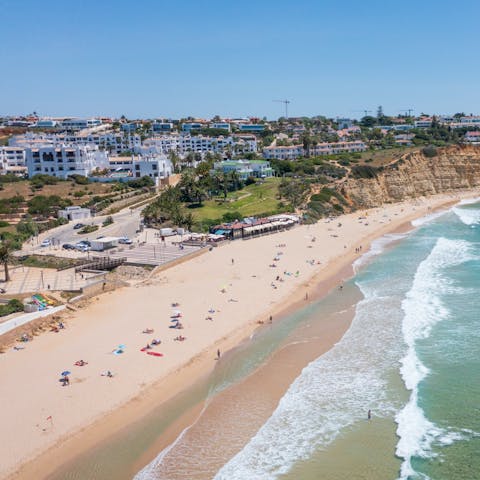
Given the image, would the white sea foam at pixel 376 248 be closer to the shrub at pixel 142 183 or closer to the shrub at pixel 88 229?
the shrub at pixel 88 229

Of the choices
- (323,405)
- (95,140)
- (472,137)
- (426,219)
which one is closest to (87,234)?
(323,405)

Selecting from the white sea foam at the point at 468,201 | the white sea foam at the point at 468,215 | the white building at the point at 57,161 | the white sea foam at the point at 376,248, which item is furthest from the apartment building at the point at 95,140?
the white sea foam at the point at 376,248

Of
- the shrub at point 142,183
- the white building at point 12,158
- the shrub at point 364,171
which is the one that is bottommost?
the shrub at point 142,183

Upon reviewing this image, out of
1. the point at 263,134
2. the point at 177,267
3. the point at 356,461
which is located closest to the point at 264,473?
the point at 356,461

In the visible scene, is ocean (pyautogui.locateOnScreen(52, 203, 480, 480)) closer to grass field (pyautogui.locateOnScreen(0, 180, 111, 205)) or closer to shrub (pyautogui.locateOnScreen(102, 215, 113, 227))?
shrub (pyautogui.locateOnScreen(102, 215, 113, 227))

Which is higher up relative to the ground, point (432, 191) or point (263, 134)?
point (263, 134)

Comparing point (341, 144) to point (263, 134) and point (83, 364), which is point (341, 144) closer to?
point (263, 134)

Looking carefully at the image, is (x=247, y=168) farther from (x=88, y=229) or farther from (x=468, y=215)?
(x=88, y=229)
